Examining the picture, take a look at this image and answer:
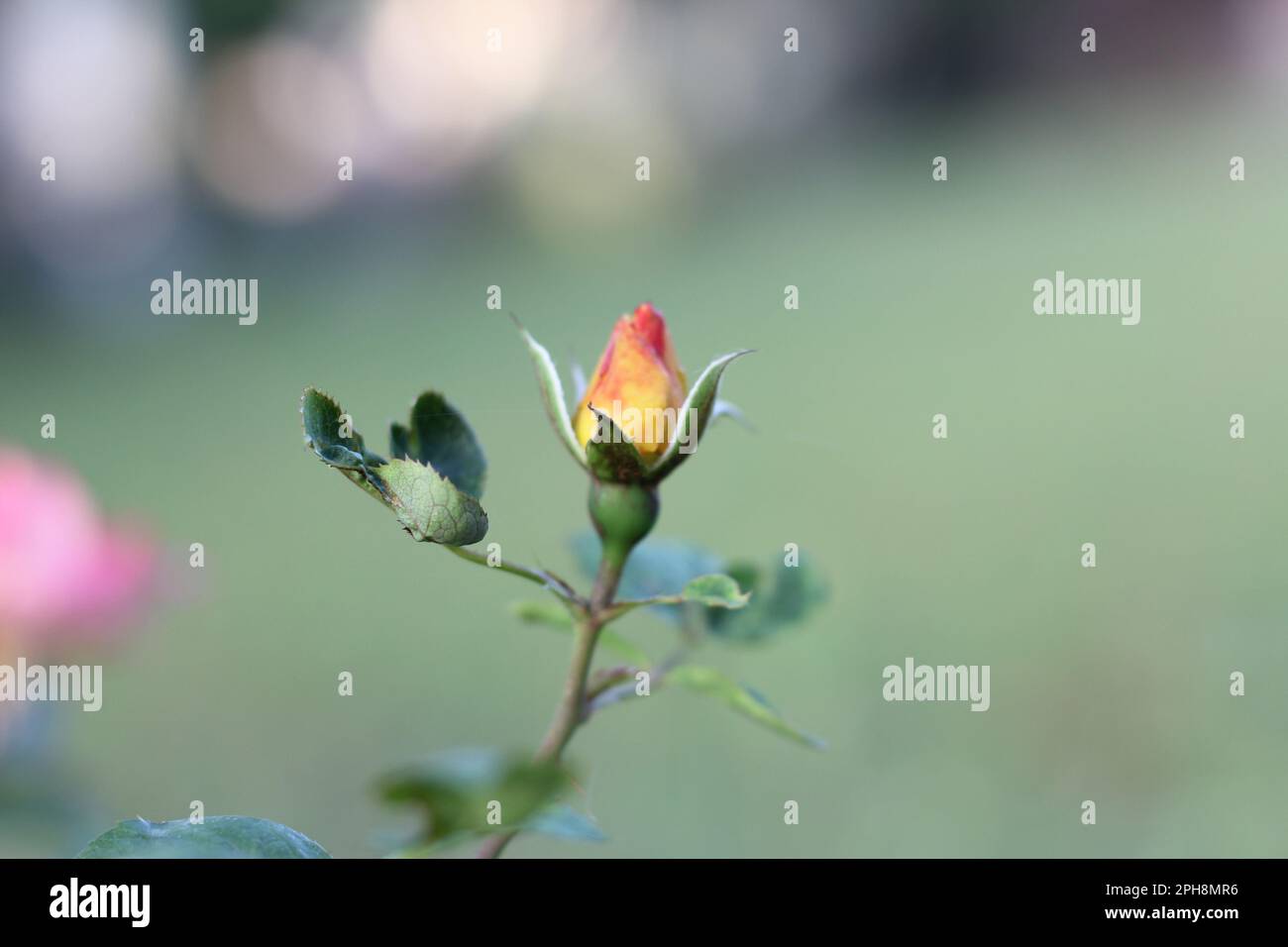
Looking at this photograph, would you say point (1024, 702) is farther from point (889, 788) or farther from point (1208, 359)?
point (1208, 359)

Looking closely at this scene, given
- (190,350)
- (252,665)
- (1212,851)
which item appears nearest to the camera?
(1212,851)

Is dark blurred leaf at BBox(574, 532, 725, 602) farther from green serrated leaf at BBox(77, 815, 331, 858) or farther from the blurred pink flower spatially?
the blurred pink flower

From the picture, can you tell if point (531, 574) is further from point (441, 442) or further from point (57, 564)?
point (57, 564)

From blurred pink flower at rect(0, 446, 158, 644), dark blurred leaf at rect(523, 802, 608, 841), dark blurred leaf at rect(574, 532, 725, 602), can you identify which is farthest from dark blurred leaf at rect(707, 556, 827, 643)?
blurred pink flower at rect(0, 446, 158, 644)

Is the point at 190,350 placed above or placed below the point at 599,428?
above
